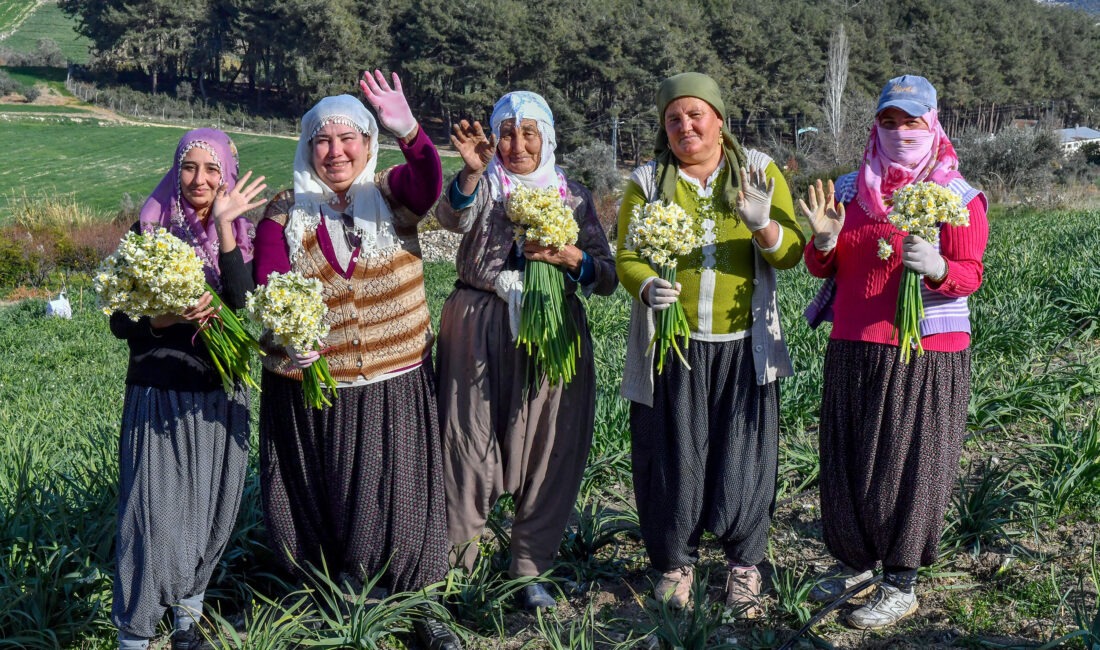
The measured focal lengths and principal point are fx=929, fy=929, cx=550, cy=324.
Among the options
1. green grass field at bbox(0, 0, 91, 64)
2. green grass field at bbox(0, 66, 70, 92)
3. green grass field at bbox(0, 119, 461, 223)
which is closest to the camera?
green grass field at bbox(0, 119, 461, 223)

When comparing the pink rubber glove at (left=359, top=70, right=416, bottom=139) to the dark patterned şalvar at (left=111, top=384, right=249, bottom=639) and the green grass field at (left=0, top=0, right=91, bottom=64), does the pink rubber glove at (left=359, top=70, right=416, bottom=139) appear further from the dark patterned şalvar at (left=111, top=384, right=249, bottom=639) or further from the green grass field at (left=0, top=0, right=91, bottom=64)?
the green grass field at (left=0, top=0, right=91, bottom=64)

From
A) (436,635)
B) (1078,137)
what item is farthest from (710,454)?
(1078,137)

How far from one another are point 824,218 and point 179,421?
7.50 ft

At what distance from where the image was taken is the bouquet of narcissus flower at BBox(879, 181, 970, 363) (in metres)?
2.84

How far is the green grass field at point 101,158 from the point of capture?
120 feet

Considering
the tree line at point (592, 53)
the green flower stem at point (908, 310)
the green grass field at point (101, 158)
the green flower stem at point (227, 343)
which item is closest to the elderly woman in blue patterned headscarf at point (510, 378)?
the green flower stem at point (227, 343)

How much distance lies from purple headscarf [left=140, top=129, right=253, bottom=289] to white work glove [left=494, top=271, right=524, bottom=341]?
88cm

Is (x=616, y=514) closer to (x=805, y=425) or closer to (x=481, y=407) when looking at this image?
(x=481, y=407)

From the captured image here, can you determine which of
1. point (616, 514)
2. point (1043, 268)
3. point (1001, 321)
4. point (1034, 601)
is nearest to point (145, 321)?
point (616, 514)

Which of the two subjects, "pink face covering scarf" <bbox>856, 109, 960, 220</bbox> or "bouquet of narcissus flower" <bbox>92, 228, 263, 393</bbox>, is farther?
"pink face covering scarf" <bbox>856, 109, 960, 220</bbox>

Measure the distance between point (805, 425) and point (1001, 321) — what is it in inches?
63.7

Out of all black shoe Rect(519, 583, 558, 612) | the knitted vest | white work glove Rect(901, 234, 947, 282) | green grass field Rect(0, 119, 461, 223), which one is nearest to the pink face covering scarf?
white work glove Rect(901, 234, 947, 282)

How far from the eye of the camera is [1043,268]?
6.91 meters

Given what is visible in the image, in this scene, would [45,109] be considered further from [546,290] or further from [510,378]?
[546,290]
